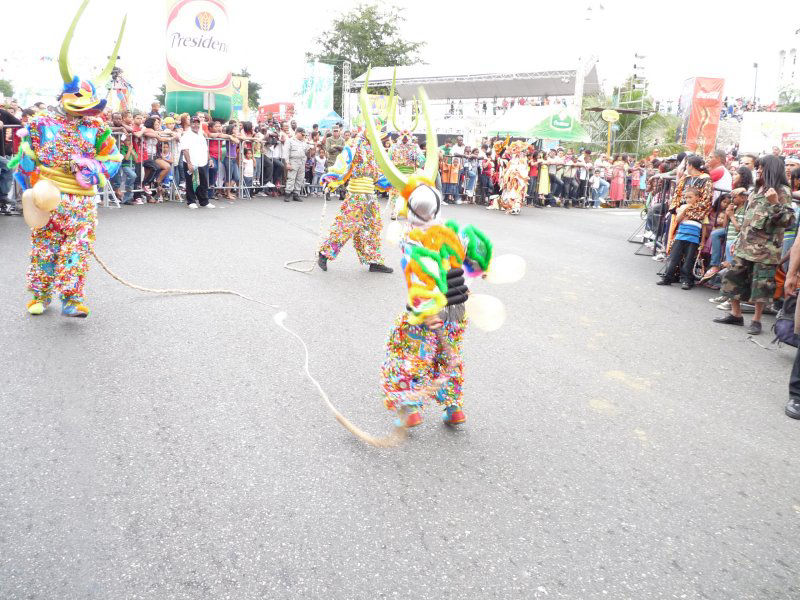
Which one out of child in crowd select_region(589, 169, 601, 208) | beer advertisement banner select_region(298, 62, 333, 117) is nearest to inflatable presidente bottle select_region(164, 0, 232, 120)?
child in crowd select_region(589, 169, 601, 208)

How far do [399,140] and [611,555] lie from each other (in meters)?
5.99

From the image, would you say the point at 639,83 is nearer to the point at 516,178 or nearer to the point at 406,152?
the point at 516,178

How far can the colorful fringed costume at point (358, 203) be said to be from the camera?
747 cm

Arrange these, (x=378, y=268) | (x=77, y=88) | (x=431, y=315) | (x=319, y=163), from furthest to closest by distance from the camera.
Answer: (x=319, y=163)
(x=378, y=268)
(x=77, y=88)
(x=431, y=315)

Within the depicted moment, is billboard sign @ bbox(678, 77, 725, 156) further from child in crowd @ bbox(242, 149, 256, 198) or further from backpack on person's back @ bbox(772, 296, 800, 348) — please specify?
backpack on person's back @ bbox(772, 296, 800, 348)

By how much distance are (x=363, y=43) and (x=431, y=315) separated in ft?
148

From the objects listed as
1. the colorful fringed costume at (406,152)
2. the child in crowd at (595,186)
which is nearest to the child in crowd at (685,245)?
the colorful fringed costume at (406,152)

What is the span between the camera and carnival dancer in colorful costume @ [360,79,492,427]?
346 cm

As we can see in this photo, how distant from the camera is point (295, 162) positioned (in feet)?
51.7

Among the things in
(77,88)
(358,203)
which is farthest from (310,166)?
(77,88)

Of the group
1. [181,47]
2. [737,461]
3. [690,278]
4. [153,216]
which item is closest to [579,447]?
[737,461]

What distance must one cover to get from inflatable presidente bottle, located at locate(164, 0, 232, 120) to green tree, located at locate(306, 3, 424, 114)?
27255mm

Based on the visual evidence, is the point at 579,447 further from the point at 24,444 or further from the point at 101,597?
the point at 24,444

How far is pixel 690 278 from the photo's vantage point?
838 cm
